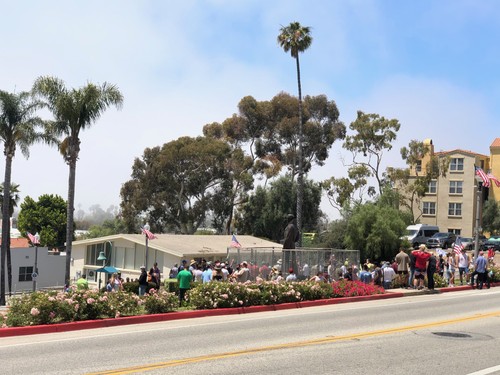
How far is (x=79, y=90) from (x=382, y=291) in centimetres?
1985

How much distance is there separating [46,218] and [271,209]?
100.0ft

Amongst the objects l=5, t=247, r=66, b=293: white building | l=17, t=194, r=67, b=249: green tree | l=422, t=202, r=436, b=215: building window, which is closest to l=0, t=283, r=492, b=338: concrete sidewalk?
l=5, t=247, r=66, b=293: white building

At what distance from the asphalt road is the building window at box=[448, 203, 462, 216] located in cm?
5670

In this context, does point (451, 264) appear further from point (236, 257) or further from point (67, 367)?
point (67, 367)

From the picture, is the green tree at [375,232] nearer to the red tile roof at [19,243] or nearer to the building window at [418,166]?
the building window at [418,166]

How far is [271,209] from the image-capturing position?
6425 cm

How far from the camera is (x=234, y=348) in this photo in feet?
37.0

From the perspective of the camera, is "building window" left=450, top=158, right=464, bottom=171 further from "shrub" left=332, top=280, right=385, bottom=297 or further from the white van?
"shrub" left=332, top=280, right=385, bottom=297

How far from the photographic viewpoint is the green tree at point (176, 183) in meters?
62.7

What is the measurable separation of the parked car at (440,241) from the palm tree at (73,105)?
3249 centimetres

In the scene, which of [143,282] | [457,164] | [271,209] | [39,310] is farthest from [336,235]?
[39,310]

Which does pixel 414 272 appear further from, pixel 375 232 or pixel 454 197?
pixel 454 197

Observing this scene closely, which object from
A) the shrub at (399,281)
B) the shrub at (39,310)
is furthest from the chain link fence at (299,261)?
the shrub at (39,310)

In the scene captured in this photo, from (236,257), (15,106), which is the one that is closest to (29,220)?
(15,106)
